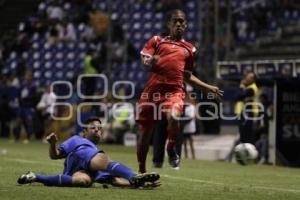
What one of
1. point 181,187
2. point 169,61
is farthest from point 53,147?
point 169,61

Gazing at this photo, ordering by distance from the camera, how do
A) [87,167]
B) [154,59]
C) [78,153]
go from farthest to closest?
[154,59] < [87,167] < [78,153]

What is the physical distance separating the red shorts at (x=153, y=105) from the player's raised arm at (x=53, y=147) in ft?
6.21

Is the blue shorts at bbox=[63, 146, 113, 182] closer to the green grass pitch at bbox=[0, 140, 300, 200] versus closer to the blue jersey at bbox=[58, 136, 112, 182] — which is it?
the blue jersey at bbox=[58, 136, 112, 182]

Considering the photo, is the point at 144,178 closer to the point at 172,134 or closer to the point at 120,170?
the point at 120,170

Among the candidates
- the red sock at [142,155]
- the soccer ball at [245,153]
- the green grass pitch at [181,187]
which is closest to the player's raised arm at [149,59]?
the red sock at [142,155]

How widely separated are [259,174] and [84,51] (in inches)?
628

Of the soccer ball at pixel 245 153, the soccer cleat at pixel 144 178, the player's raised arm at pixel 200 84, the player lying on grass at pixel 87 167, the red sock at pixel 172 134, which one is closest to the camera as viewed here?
the soccer cleat at pixel 144 178

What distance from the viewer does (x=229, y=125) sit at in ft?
86.2

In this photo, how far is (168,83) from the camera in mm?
11961

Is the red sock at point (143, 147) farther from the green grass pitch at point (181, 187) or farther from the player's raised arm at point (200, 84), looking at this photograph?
the player's raised arm at point (200, 84)

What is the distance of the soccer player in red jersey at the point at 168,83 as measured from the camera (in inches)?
465

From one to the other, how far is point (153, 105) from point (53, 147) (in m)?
2.24

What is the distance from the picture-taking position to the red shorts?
465 inches

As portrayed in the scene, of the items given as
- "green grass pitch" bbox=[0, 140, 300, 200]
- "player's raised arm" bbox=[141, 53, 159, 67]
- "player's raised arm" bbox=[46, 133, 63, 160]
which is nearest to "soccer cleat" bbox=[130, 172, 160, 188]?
"green grass pitch" bbox=[0, 140, 300, 200]
